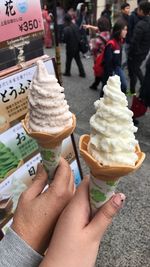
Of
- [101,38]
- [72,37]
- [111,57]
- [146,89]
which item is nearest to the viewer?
[146,89]

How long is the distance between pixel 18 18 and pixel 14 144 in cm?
90

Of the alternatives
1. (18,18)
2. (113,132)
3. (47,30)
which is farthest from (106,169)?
(47,30)

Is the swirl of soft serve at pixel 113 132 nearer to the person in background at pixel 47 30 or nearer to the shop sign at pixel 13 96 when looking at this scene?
the shop sign at pixel 13 96

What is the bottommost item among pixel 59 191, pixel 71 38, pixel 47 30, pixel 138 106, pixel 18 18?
→ pixel 138 106

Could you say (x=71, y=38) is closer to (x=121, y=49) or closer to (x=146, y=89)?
(x=121, y=49)

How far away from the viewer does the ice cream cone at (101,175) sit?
129 cm

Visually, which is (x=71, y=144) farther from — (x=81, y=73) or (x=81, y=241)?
(x=81, y=73)

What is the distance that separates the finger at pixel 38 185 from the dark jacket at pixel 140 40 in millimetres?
4419

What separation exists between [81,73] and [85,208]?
6749mm

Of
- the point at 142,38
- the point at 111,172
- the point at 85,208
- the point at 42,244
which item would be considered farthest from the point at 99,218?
the point at 142,38

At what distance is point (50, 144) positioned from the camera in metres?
1.65

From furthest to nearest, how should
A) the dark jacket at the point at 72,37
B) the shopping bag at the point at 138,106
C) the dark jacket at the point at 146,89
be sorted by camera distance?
the dark jacket at the point at 72,37 → the shopping bag at the point at 138,106 → the dark jacket at the point at 146,89

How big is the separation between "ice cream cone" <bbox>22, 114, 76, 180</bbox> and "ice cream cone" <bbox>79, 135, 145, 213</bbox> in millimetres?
172

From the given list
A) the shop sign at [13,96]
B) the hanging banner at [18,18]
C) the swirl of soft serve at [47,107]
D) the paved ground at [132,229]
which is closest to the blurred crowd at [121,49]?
the paved ground at [132,229]
